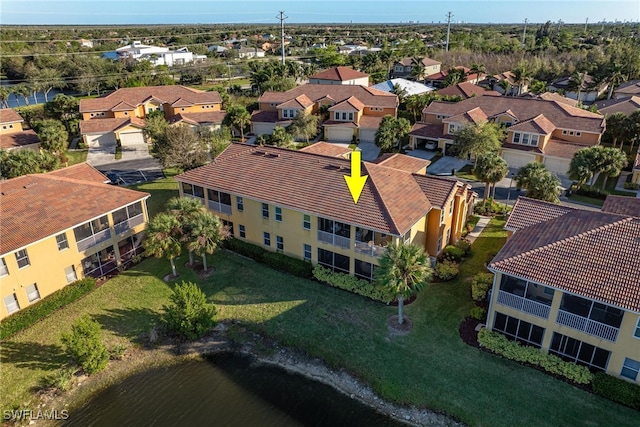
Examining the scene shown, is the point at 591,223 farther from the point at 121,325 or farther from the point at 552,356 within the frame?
the point at 121,325

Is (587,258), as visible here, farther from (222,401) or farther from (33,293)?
(33,293)

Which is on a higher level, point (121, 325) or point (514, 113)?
point (514, 113)

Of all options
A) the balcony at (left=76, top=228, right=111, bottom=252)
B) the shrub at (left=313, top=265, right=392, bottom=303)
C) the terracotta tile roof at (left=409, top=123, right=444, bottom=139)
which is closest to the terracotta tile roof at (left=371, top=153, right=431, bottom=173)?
the shrub at (left=313, top=265, right=392, bottom=303)

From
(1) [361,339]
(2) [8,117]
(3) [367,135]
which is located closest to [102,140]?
(2) [8,117]

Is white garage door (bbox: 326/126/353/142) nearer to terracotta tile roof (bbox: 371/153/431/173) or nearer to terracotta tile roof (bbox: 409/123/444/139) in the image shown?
terracotta tile roof (bbox: 409/123/444/139)

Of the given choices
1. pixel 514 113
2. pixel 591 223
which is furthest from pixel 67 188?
pixel 514 113

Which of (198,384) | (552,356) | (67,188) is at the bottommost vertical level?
(198,384)
